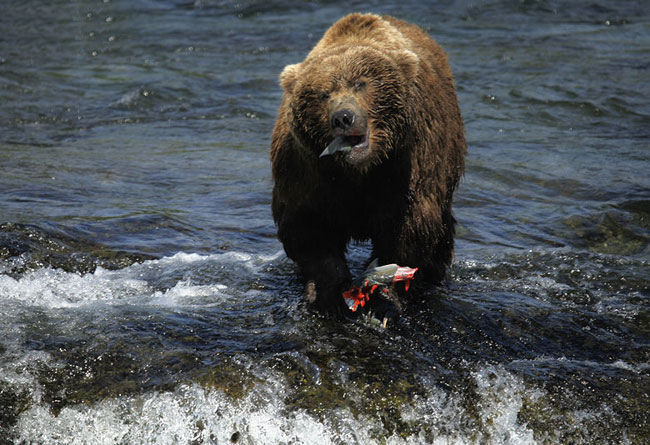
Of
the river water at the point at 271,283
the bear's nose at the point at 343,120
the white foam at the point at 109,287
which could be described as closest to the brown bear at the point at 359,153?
the bear's nose at the point at 343,120

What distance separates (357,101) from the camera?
15.1 feet

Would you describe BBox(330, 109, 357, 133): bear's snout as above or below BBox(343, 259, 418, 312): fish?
above

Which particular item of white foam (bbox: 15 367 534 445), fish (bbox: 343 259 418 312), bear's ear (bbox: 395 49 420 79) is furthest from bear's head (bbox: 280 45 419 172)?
white foam (bbox: 15 367 534 445)

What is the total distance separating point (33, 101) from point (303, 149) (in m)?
8.80

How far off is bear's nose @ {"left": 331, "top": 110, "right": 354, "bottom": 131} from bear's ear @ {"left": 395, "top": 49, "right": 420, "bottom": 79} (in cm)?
59

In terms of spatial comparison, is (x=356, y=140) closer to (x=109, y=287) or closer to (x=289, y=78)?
(x=289, y=78)

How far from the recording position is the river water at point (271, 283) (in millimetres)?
4340

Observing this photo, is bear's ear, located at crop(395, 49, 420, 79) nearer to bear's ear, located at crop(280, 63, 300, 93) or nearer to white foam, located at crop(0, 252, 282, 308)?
bear's ear, located at crop(280, 63, 300, 93)

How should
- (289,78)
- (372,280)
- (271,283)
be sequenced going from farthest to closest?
1. (271,283)
2. (372,280)
3. (289,78)

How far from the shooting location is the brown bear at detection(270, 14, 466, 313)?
4.70 m

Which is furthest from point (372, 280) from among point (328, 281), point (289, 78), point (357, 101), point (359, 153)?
point (289, 78)

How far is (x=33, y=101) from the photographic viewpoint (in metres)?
12.6

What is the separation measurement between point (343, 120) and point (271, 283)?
6.18 feet

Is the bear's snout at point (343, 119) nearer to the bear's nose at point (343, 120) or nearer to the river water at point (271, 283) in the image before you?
Answer: the bear's nose at point (343, 120)
